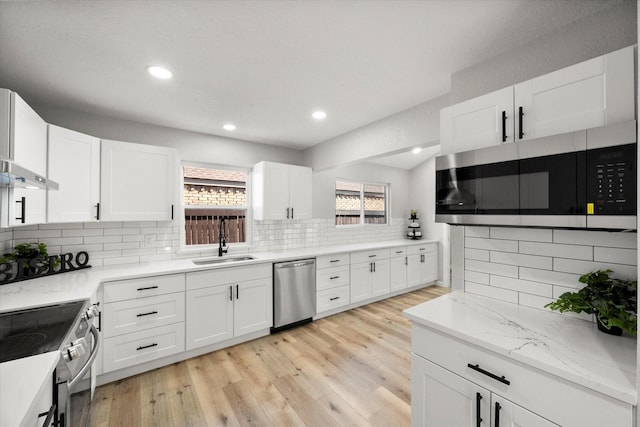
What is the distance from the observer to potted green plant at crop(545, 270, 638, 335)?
1.15 metres

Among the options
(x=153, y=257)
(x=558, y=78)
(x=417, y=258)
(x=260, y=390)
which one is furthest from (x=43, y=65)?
(x=417, y=258)

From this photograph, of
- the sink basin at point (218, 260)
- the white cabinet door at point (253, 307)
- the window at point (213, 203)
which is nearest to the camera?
the white cabinet door at point (253, 307)

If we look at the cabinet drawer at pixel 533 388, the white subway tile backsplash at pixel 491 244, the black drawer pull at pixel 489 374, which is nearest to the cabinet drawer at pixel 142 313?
the cabinet drawer at pixel 533 388

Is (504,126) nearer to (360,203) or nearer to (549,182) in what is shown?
(549,182)

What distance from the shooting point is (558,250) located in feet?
4.98

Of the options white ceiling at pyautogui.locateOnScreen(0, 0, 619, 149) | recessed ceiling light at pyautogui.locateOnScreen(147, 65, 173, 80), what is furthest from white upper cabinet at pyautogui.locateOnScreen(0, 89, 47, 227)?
recessed ceiling light at pyautogui.locateOnScreen(147, 65, 173, 80)

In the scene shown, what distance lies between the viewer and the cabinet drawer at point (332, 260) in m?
3.65

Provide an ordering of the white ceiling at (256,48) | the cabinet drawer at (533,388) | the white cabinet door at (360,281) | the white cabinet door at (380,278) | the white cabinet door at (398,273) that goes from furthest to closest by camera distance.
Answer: the white cabinet door at (398,273)
the white cabinet door at (380,278)
the white cabinet door at (360,281)
the white ceiling at (256,48)
the cabinet drawer at (533,388)

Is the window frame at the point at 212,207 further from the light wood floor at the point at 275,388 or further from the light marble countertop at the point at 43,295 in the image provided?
the light wood floor at the point at 275,388

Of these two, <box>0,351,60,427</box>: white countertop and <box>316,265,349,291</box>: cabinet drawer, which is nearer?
<box>0,351,60,427</box>: white countertop

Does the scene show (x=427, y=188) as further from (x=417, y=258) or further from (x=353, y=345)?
(x=353, y=345)

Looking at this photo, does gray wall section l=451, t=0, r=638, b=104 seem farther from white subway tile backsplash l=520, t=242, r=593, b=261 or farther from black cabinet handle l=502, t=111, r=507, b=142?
white subway tile backsplash l=520, t=242, r=593, b=261

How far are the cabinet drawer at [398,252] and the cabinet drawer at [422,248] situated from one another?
119mm

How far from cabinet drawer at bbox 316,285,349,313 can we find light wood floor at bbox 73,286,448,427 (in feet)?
1.72
